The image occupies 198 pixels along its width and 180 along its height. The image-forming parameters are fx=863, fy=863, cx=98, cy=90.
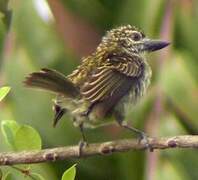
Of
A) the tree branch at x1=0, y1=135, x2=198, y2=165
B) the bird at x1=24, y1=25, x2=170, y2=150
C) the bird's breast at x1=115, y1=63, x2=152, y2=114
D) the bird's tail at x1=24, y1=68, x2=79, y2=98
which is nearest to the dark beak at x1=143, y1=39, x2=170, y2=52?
the bird at x1=24, y1=25, x2=170, y2=150

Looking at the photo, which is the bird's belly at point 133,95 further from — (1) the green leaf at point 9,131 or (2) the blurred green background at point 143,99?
(1) the green leaf at point 9,131

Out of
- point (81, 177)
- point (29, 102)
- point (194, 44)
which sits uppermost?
point (194, 44)

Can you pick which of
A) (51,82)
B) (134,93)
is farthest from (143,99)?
(51,82)

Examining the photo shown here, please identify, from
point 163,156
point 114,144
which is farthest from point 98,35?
point 114,144

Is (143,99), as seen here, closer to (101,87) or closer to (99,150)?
(101,87)

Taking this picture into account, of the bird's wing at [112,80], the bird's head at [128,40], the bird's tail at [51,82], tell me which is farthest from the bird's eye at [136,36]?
the bird's tail at [51,82]

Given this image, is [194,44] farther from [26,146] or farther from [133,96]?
[26,146]

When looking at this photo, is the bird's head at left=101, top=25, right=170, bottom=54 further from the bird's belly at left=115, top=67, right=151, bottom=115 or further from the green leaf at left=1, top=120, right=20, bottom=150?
the green leaf at left=1, top=120, right=20, bottom=150
